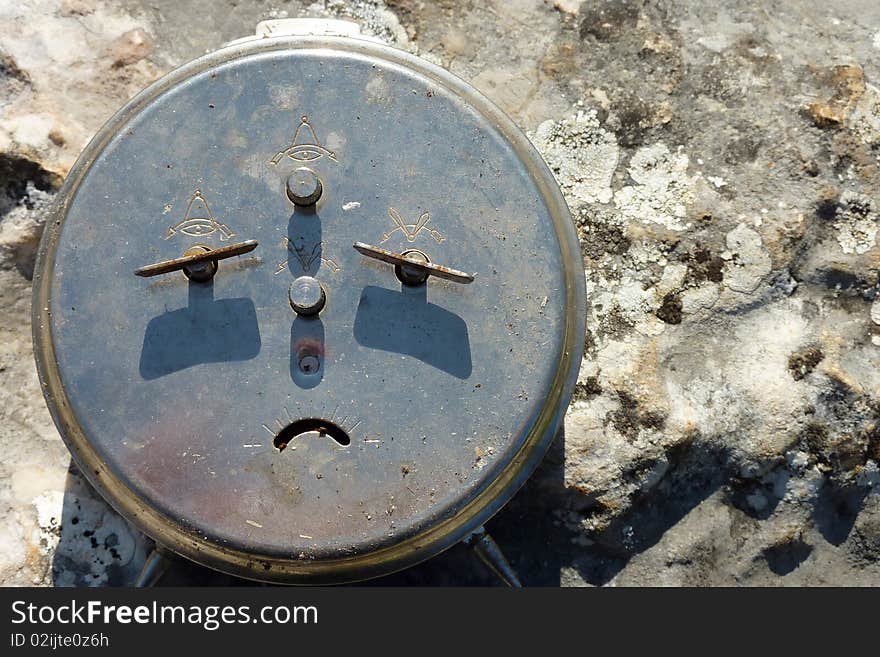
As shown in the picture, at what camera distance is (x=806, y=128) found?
144 centimetres

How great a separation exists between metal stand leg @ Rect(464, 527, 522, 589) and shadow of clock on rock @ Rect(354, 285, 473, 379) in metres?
0.28

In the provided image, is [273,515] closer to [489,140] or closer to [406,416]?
[406,416]

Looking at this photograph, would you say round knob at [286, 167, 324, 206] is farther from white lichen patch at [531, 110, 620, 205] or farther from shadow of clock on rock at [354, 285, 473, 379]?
white lichen patch at [531, 110, 620, 205]

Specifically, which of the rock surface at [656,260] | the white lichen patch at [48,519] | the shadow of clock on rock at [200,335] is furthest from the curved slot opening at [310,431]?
the white lichen patch at [48,519]

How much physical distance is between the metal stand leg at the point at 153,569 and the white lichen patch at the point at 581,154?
0.82m

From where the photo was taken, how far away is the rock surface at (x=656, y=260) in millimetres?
1422

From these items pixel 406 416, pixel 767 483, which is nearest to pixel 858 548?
pixel 767 483

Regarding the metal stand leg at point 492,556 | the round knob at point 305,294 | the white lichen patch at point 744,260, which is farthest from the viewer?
the white lichen patch at point 744,260

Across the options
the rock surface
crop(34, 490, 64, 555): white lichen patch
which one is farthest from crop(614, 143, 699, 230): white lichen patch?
crop(34, 490, 64, 555): white lichen patch

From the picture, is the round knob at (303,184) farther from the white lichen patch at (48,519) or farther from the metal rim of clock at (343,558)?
the white lichen patch at (48,519)

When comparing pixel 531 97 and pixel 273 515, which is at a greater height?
pixel 531 97

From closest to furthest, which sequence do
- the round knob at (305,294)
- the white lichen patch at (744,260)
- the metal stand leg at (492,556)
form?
the round knob at (305,294), the metal stand leg at (492,556), the white lichen patch at (744,260)

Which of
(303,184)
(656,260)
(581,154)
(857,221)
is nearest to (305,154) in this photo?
(303,184)

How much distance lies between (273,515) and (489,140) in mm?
560
